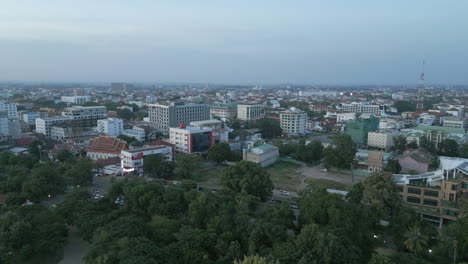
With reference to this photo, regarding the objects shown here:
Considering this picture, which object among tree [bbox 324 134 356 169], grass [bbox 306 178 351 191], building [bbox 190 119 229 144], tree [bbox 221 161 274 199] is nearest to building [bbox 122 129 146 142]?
building [bbox 190 119 229 144]

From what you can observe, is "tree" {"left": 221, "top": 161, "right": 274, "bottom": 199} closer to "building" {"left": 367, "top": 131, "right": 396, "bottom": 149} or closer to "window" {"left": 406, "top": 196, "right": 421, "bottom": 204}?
"window" {"left": 406, "top": 196, "right": 421, "bottom": 204}

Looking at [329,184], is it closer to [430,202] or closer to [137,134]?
[430,202]

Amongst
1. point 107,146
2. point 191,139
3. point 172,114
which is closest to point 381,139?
point 191,139

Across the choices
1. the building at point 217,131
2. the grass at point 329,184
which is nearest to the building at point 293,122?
the building at point 217,131

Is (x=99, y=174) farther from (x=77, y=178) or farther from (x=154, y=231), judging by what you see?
(x=154, y=231)

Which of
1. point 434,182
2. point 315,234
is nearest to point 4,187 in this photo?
point 315,234

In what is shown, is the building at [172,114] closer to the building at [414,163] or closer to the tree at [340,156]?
the tree at [340,156]
